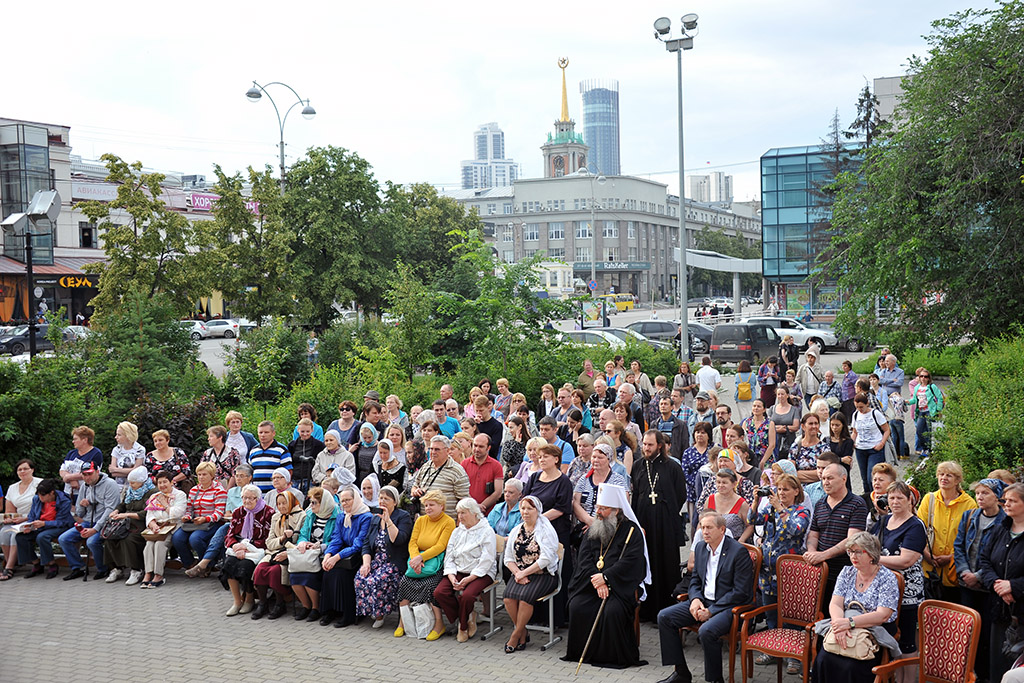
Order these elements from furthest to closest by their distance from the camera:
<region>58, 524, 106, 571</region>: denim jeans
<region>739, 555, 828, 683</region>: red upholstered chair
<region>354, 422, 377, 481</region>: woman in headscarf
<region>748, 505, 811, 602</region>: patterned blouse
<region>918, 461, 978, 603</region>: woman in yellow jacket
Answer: <region>354, 422, 377, 481</region>: woman in headscarf → <region>58, 524, 106, 571</region>: denim jeans → <region>748, 505, 811, 602</region>: patterned blouse → <region>918, 461, 978, 603</region>: woman in yellow jacket → <region>739, 555, 828, 683</region>: red upholstered chair

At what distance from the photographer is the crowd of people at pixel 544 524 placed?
24.1 ft

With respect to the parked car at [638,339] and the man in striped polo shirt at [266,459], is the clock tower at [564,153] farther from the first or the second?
the man in striped polo shirt at [266,459]

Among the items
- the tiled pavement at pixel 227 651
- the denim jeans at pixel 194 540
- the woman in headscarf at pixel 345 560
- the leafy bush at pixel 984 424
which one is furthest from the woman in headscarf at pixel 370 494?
the leafy bush at pixel 984 424

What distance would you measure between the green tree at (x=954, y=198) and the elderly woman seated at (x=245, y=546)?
17404 mm

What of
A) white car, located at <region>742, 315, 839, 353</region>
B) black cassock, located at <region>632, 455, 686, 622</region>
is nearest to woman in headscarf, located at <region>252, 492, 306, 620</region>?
black cassock, located at <region>632, 455, 686, 622</region>

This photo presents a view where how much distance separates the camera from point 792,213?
5609 cm

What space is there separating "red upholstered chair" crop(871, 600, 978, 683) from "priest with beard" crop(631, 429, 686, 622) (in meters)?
2.61

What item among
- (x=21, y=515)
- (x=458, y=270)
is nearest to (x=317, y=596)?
(x=21, y=515)

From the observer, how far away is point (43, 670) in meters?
8.30

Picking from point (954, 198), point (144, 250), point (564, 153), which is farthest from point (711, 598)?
point (564, 153)

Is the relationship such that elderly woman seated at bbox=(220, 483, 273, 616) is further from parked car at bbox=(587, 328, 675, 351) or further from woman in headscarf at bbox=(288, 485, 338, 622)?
parked car at bbox=(587, 328, 675, 351)

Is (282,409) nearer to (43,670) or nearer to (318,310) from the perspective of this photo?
(43,670)

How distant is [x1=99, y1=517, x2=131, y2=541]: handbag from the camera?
1100cm

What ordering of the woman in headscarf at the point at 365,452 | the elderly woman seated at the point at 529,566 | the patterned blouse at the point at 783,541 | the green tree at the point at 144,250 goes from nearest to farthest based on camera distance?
the patterned blouse at the point at 783,541 → the elderly woman seated at the point at 529,566 → the woman in headscarf at the point at 365,452 → the green tree at the point at 144,250
